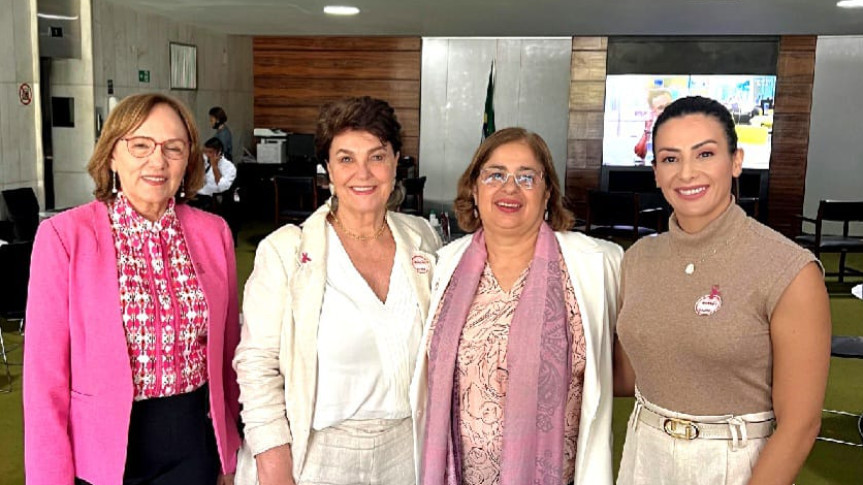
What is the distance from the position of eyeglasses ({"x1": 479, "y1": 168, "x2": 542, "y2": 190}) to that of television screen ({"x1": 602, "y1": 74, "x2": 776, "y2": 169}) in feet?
29.5

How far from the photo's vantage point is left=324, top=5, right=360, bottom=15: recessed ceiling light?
8.34 meters

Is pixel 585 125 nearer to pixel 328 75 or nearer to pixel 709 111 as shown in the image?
pixel 328 75

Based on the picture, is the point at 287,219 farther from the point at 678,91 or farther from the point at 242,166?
the point at 678,91

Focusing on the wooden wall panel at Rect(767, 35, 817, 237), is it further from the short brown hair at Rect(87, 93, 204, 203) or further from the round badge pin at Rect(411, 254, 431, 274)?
the short brown hair at Rect(87, 93, 204, 203)

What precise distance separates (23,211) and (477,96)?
6754mm

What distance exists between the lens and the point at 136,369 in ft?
5.77

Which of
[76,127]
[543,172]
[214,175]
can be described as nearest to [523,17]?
[214,175]

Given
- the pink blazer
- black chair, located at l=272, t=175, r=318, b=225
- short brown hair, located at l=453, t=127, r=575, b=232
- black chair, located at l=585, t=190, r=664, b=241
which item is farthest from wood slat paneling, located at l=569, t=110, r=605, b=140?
the pink blazer

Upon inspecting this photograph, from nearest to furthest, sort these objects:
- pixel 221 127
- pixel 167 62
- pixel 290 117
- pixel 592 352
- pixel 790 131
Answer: pixel 592 352 < pixel 167 62 < pixel 221 127 < pixel 790 131 < pixel 290 117

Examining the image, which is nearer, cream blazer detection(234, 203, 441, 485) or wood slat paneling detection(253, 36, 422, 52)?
cream blazer detection(234, 203, 441, 485)

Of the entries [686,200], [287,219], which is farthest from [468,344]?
[287,219]

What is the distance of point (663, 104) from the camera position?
10680mm

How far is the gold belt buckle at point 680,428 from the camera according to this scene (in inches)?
66.5

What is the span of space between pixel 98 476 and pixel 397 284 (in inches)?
32.7
